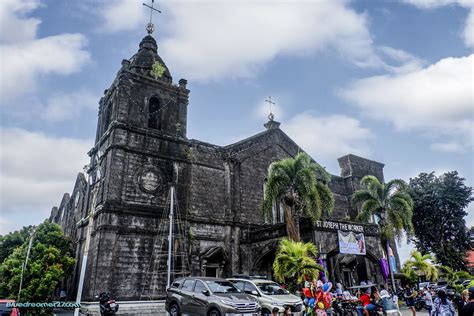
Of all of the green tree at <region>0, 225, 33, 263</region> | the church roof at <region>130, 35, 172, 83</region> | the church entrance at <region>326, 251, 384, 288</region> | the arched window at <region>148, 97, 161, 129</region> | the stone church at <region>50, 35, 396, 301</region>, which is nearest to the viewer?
the stone church at <region>50, 35, 396, 301</region>

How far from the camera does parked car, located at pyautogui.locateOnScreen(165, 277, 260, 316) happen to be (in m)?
10.4

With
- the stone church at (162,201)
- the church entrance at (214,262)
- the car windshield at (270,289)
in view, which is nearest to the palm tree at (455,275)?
the stone church at (162,201)

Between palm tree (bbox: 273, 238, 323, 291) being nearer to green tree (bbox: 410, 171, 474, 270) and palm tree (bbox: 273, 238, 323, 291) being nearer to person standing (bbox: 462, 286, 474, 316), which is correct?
person standing (bbox: 462, 286, 474, 316)

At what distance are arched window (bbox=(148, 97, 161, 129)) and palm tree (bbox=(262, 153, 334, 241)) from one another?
27.3ft

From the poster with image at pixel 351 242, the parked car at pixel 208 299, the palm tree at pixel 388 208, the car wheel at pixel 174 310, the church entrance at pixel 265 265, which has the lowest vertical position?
the car wheel at pixel 174 310

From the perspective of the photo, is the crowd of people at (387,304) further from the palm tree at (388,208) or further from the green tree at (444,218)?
the green tree at (444,218)

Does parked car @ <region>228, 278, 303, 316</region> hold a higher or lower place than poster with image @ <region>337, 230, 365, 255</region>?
lower

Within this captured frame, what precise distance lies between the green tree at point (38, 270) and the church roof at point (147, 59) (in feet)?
39.6

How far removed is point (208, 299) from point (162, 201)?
10.1m

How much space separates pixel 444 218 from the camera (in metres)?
30.3

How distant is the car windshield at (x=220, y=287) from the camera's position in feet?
37.3

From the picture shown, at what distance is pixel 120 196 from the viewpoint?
1877 cm

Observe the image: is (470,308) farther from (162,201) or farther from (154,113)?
(154,113)

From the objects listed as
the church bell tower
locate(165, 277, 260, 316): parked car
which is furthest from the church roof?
locate(165, 277, 260, 316): parked car
